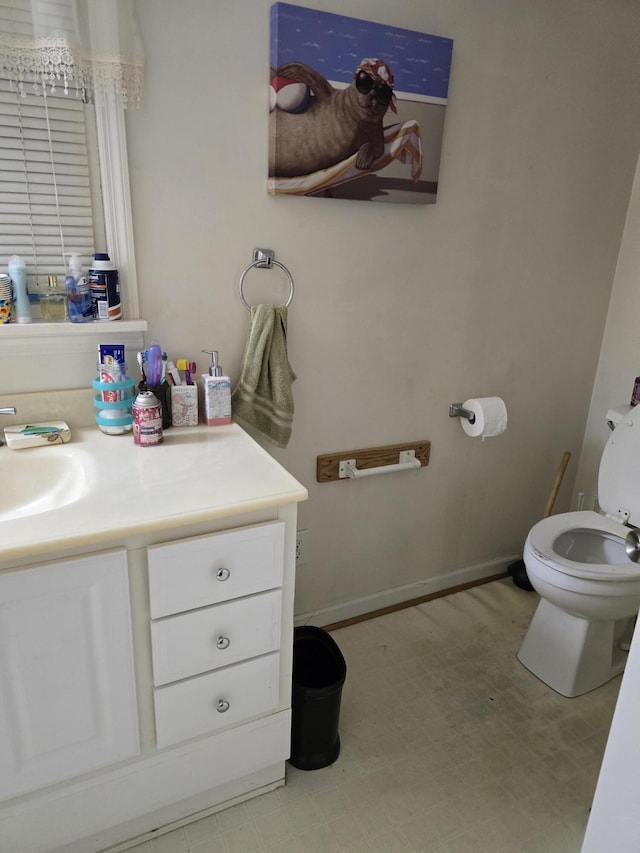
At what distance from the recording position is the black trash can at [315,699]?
149 cm

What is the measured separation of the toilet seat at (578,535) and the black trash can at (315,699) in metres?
0.70

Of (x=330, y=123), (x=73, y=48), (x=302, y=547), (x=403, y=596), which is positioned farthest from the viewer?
(x=403, y=596)

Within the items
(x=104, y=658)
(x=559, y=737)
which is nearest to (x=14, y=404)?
(x=104, y=658)

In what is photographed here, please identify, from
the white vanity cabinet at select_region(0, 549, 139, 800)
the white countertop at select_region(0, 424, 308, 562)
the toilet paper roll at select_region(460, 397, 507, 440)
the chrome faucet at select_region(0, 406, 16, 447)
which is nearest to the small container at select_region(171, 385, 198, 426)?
the white countertop at select_region(0, 424, 308, 562)

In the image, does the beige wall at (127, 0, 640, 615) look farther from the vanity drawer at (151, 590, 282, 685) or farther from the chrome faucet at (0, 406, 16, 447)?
the vanity drawer at (151, 590, 282, 685)

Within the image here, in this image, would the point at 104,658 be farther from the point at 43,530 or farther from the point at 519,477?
the point at 519,477

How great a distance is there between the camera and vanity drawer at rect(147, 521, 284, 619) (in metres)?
1.14

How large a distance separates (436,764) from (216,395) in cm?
115

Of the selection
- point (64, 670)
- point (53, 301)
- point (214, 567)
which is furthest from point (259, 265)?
point (64, 670)

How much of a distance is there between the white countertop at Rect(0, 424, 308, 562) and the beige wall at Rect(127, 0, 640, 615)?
0.33 meters

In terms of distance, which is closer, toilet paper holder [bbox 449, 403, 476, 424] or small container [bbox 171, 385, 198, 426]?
small container [bbox 171, 385, 198, 426]

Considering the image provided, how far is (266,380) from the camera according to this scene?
1.64m

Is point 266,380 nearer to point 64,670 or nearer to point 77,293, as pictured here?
point 77,293

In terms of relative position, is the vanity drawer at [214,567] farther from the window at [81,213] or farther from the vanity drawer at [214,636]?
the window at [81,213]
